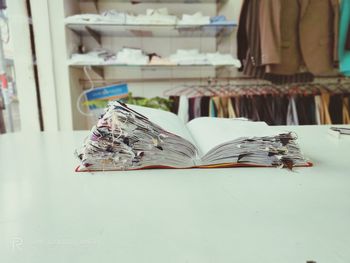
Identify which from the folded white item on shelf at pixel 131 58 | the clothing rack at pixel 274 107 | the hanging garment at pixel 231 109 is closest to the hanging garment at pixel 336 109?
the clothing rack at pixel 274 107

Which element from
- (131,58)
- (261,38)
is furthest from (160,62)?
(261,38)

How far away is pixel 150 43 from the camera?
2236mm

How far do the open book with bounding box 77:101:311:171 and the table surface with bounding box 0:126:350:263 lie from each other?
0.03m

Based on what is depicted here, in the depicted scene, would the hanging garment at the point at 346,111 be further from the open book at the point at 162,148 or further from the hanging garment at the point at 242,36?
the open book at the point at 162,148

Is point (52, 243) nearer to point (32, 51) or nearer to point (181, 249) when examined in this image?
point (181, 249)

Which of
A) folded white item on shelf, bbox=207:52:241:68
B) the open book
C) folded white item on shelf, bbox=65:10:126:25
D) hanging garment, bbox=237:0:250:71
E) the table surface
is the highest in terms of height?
folded white item on shelf, bbox=65:10:126:25

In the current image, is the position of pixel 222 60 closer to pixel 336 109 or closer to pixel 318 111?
pixel 318 111

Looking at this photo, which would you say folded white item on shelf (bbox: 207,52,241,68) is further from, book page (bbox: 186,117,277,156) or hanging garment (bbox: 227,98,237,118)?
book page (bbox: 186,117,277,156)

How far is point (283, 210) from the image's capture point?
461mm

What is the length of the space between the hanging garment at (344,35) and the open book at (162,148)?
1.44 metres

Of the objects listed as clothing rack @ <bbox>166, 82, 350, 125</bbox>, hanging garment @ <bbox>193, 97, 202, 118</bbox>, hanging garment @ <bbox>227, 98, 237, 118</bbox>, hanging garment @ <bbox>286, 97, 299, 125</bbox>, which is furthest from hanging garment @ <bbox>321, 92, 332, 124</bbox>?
hanging garment @ <bbox>193, 97, 202, 118</bbox>

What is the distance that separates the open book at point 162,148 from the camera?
2.17 ft

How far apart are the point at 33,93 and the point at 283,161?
170cm

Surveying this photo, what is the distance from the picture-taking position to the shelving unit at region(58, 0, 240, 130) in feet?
6.67
